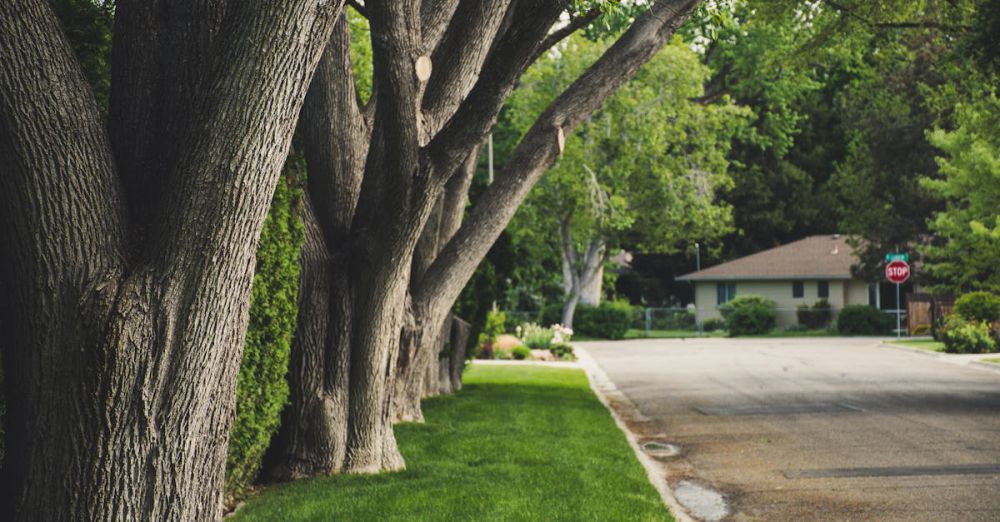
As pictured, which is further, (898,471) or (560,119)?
(560,119)

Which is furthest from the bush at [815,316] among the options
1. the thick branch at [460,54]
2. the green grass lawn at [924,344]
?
the thick branch at [460,54]

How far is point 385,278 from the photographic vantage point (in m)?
9.30

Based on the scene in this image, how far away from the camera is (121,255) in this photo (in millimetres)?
5172

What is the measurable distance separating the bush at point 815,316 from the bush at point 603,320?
10217 mm

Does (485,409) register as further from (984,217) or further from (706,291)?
(706,291)

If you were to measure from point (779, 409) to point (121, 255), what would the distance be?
1327 cm

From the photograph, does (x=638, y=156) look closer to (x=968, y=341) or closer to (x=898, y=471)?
(x=968, y=341)

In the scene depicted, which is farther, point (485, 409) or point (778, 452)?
point (485, 409)

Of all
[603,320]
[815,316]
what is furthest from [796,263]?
[603,320]

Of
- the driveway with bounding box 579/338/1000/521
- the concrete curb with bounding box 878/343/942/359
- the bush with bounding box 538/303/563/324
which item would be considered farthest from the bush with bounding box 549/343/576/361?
the bush with bounding box 538/303/563/324

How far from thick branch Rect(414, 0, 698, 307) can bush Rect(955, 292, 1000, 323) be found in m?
28.4

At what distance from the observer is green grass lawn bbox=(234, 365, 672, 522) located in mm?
7855

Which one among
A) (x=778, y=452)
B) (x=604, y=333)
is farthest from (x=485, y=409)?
(x=604, y=333)

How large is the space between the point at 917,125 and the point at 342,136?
37926 millimetres
